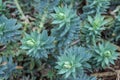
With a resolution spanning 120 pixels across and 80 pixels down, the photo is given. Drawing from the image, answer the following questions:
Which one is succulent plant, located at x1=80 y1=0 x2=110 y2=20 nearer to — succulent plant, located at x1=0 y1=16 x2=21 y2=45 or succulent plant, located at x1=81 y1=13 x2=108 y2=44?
succulent plant, located at x1=81 y1=13 x2=108 y2=44

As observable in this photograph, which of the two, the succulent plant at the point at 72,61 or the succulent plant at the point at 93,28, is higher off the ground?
the succulent plant at the point at 93,28

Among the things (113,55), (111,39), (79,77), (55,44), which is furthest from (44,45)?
(111,39)

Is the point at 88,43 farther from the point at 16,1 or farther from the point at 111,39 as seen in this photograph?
the point at 16,1

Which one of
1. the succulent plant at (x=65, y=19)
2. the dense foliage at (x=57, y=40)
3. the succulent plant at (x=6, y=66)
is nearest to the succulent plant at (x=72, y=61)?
the dense foliage at (x=57, y=40)

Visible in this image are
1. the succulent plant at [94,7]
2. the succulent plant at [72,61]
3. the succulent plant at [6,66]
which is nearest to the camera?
the succulent plant at [72,61]

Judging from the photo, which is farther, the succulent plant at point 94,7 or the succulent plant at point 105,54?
the succulent plant at point 94,7

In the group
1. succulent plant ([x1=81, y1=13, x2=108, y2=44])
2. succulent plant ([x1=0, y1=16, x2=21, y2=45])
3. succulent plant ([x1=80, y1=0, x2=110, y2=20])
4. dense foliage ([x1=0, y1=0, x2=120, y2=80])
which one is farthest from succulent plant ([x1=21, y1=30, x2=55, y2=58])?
succulent plant ([x1=80, y1=0, x2=110, y2=20])

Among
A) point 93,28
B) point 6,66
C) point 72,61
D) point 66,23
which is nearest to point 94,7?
point 93,28

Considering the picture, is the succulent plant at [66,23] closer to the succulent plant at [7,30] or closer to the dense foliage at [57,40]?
the dense foliage at [57,40]

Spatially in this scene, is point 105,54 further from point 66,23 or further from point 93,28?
point 66,23
